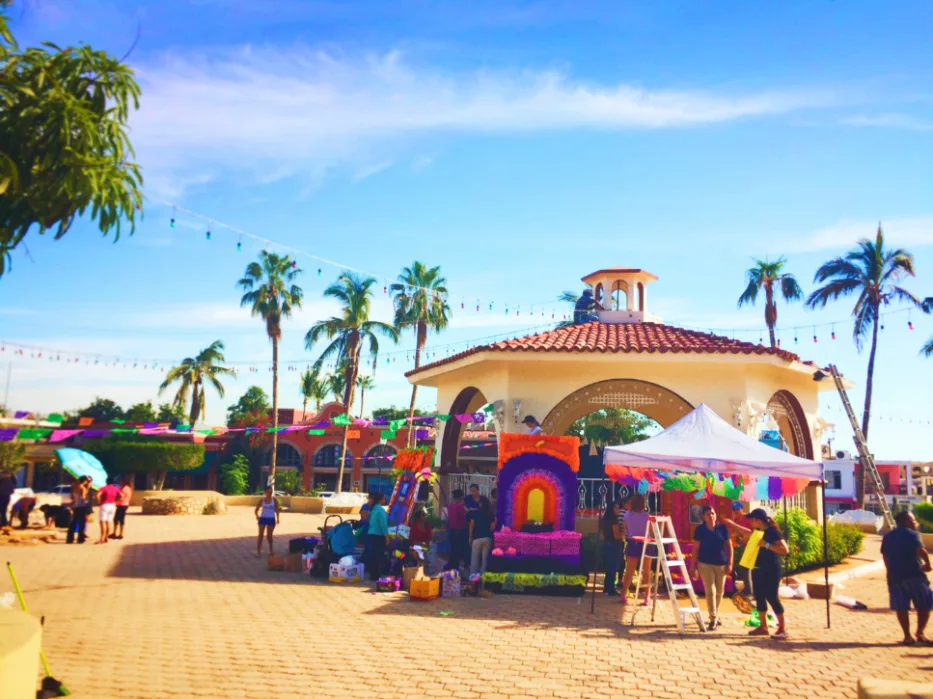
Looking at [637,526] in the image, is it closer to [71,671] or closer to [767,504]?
[767,504]

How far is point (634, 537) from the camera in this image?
39.7 feet

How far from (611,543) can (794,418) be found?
8938mm

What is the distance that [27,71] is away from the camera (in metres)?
6.86

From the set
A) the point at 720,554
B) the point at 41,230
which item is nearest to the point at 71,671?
the point at 41,230

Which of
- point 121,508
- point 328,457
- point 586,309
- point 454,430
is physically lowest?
point 121,508

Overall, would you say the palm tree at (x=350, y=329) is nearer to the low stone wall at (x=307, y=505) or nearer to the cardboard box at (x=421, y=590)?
the low stone wall at (x=307, y=505)

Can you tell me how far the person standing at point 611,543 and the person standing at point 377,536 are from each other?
3.87m

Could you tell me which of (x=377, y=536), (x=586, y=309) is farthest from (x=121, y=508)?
(x=586, y=309)

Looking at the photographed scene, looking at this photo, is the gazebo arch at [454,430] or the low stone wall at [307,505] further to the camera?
the low stone wall at [307,505]

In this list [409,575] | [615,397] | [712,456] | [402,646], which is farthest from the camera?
[615,397]

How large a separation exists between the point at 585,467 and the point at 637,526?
10.7 m

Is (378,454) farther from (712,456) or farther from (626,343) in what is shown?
(712,456)

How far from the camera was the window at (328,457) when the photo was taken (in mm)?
50312

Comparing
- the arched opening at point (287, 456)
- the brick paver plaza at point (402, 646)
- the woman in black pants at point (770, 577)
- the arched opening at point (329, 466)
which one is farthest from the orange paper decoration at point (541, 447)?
the arched opening at point (287, 456)
